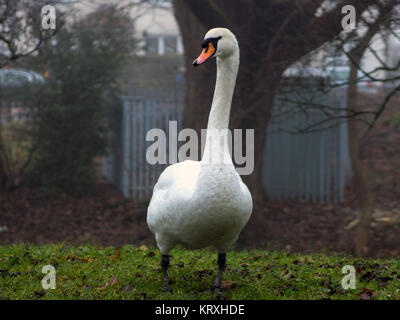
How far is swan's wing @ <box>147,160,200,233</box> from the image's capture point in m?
4.32

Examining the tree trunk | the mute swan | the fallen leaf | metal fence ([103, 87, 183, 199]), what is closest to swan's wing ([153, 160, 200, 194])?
the mute swan

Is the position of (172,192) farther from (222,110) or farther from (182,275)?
(182,275)

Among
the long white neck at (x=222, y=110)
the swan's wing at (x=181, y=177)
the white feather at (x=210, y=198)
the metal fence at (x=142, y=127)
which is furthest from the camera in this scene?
the metal fence at (x=142, y=127)

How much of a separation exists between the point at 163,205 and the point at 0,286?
177 cm

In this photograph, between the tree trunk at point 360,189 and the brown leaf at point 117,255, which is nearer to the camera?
the brown leaf at point 117,255

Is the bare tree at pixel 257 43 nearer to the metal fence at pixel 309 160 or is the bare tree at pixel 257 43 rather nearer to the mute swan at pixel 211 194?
the mute swan at pixel 211 194

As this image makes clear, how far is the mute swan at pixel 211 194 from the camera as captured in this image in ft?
13.6

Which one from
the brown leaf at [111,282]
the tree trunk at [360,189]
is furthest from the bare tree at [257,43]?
the brown leaf at [111,282]

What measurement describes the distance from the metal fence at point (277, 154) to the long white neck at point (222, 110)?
7.74 metres

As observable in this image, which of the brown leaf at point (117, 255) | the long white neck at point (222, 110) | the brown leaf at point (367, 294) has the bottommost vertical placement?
the brown leaf at point (367, 294)

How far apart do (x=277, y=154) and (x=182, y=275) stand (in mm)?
8698

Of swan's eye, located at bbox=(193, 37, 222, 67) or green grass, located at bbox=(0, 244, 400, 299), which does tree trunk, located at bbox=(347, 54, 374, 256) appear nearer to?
green grass, located at bbox=(0, 244, 400, 299)

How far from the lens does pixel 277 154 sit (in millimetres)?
13812

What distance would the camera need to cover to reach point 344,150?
1345cm
